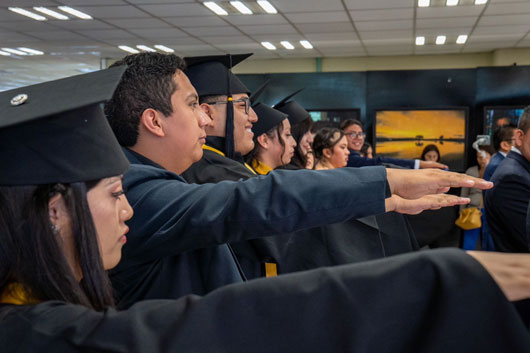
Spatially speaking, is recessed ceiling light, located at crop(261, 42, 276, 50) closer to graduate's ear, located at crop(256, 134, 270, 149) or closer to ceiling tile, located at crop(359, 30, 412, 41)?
ceiling tile, located at crop(359, 30, 412, 41)

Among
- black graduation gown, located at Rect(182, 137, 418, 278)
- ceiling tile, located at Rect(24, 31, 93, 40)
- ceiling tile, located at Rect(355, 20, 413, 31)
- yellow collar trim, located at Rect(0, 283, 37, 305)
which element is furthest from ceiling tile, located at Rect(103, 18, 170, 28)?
yellow collar trim, located at Rect(0, 283, 37, 305)

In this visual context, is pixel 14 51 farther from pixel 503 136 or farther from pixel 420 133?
pixel 503 136

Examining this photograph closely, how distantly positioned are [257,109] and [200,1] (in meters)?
3.83

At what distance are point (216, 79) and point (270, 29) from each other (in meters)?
6.54

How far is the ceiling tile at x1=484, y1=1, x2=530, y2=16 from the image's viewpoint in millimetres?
7332

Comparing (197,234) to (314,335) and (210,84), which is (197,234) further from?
(210,84)

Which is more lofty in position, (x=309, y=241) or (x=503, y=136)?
(x=503, y=136)

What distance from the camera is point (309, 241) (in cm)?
256

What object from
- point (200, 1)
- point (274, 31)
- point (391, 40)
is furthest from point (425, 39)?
point (200, 1)

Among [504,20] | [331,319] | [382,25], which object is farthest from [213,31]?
[331,319]

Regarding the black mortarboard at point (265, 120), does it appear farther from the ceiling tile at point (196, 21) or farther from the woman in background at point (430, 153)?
the woman in background at point (430, 153)

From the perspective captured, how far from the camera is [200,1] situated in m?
7.09

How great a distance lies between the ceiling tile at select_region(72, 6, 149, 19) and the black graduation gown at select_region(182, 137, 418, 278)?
571cm

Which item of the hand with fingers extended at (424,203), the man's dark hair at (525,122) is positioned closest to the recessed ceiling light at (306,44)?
the man's dark hair at (525,122)
